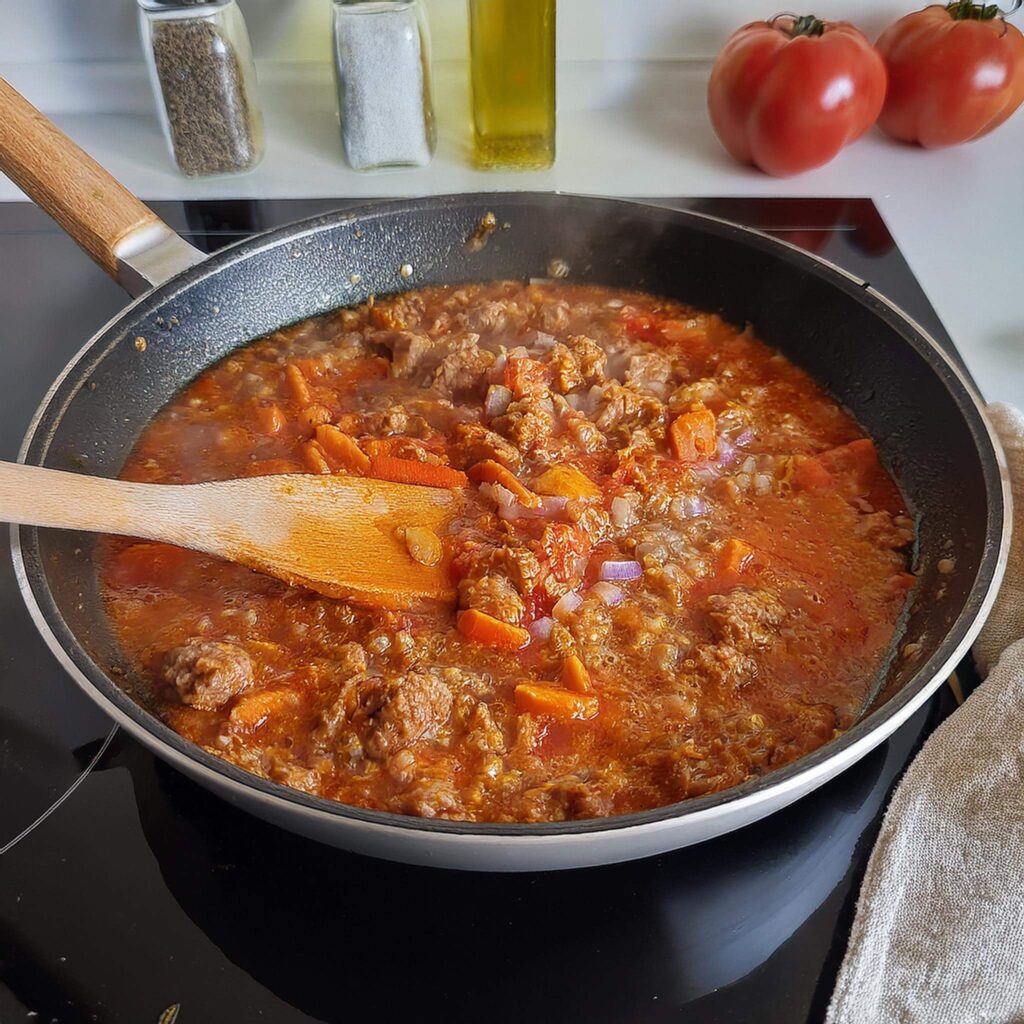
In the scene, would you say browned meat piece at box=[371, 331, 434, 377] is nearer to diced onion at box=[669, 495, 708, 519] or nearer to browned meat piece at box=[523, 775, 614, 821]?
diced onion at box=[669, 495, 708, 519]

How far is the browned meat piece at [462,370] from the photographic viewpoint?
223 centimetres

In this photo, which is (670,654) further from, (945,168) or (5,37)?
(5,37)

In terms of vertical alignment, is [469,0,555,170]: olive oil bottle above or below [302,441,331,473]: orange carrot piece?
above

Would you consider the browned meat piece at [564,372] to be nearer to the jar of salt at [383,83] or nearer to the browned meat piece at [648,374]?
the browned meat piece at [648,374]

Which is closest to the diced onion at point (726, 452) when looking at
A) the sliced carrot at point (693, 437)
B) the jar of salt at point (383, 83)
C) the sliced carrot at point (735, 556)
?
the sliced carrot at point (693, 437)

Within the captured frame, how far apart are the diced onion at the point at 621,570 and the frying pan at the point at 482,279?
45cm

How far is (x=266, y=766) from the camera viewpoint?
5.05 feet

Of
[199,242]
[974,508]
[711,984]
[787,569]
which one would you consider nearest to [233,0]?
[199,242]

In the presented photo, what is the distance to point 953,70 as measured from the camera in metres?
2.80

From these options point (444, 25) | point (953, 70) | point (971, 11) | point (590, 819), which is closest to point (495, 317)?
point (444, 25)

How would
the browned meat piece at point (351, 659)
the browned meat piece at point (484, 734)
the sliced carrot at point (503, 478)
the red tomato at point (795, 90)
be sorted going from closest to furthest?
the browned meat piece at point (484, 734), the browned meat piece at point (351, 659), the sliced carrot at point (503, 478), the red tomato at point (795, 90)

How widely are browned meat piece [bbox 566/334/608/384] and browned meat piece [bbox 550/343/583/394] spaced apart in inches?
0.5

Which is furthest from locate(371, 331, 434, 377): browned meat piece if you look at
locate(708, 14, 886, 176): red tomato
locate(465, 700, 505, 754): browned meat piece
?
locate(708, 14, 886, 176): red tomato

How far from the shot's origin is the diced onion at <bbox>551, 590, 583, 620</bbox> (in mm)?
1762
